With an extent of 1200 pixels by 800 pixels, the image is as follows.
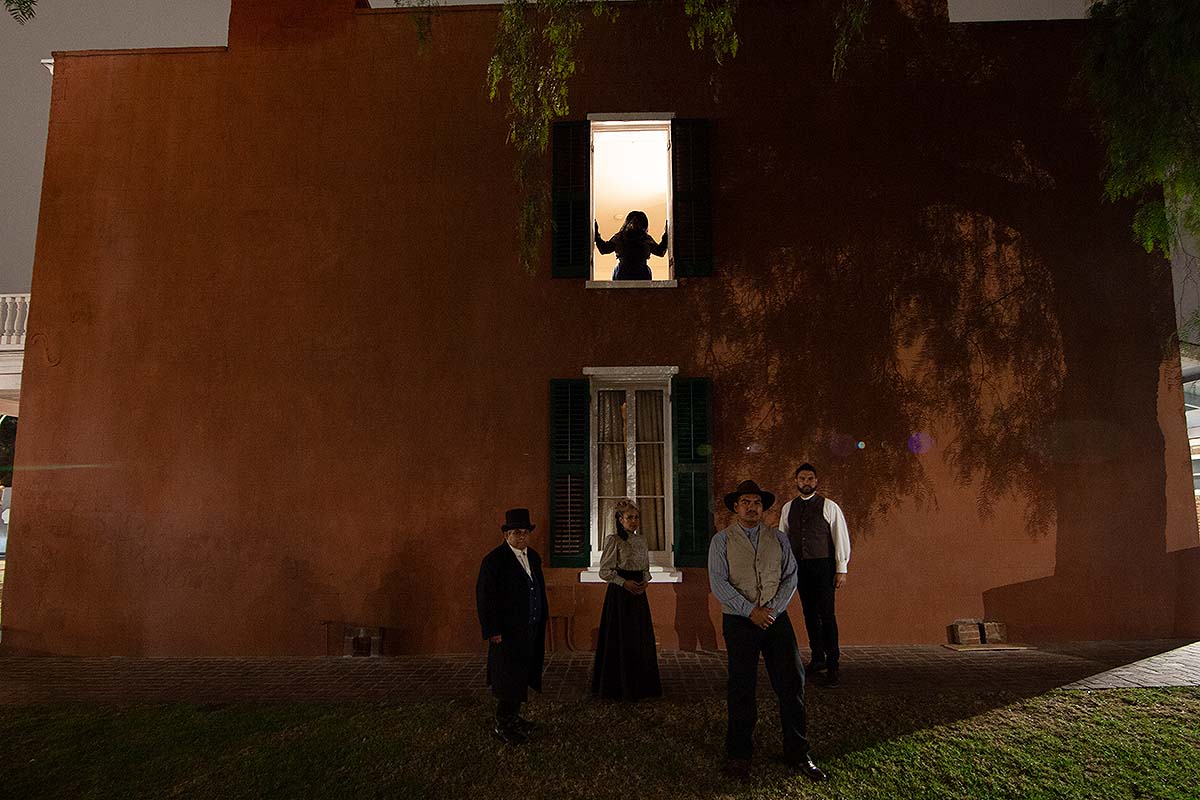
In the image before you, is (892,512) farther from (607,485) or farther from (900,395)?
(607,485)

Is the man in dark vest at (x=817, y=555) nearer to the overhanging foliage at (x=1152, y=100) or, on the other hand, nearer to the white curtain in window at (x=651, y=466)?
the white curtain in window at (x=651, y=466)

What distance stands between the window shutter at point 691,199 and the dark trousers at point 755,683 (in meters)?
4.03

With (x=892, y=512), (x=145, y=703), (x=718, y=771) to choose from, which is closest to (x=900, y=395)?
(x=892, y=512)

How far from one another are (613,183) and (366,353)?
14.9 feet

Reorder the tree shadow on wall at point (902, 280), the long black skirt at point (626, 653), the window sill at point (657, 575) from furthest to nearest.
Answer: the tree shadow on wall at point (902, 280) < the window sill at point (657, 575) < the long black skirt at point (626, 653)

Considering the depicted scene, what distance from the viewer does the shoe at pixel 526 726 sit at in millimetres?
4184

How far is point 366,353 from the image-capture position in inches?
268

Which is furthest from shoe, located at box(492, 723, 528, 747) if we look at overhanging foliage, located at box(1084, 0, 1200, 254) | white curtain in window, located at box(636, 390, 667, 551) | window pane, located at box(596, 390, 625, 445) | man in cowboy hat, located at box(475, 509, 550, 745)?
overhanging foliage, located at box(1084, 0, 1200, 254)

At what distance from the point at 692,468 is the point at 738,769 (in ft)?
10.7

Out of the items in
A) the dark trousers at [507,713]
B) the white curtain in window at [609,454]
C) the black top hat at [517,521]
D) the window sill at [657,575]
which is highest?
the white curtain in window at [609,454]

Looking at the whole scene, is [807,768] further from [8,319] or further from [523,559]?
[8,319]

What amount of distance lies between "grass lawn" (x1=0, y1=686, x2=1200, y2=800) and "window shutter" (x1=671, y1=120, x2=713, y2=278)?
411cm

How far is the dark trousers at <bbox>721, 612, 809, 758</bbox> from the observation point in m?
3.60

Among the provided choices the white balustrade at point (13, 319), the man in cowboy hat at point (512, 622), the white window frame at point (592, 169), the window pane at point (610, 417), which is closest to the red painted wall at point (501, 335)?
the white window frame at point (592, 169)
